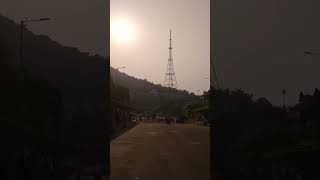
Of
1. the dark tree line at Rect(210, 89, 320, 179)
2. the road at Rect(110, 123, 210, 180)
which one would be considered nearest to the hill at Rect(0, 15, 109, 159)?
the road at Rect(110, 123, 210, 180)

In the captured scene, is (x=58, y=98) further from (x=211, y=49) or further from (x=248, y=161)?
(x=248, y=161)

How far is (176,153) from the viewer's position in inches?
1053

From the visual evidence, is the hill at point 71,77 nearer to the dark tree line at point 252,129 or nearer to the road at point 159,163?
the road at point 159,163

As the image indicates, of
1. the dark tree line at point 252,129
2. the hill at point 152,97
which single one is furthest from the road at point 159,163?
the hill at point 152,97

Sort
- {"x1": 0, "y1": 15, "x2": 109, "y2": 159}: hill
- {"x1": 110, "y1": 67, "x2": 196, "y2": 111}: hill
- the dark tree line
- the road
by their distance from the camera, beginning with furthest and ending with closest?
1. {"x1": 110, "y1": 67, "x2": 196, "y2": 111}: hill
2. the road
3. the dark tree line
4. {"x1": 0, "y1": 15, "x2": 109, "y2": 159}: hill

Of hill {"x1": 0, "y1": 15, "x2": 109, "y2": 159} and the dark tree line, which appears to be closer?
hill {"x1": 0, "y1": 15, "x2": 109, "y2": 159}

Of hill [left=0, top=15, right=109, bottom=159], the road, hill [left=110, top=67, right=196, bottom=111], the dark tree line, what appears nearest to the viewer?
hill [left=0, top=15, right=109, bottom=159]

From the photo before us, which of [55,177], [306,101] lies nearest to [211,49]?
[306,101]

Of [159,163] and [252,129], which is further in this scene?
[159,163]

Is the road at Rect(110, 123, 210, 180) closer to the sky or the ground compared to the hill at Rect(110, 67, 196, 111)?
closer to the ground

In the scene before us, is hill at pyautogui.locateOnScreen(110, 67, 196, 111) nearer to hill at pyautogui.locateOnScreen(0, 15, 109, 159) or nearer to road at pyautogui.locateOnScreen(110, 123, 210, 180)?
road at pyautogui.locateOnScreen(110, 123, 210, 180)

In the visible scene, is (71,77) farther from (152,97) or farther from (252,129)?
(152,97)

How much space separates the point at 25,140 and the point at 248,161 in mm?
6130

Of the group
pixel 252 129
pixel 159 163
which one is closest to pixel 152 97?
pixel 159 163
